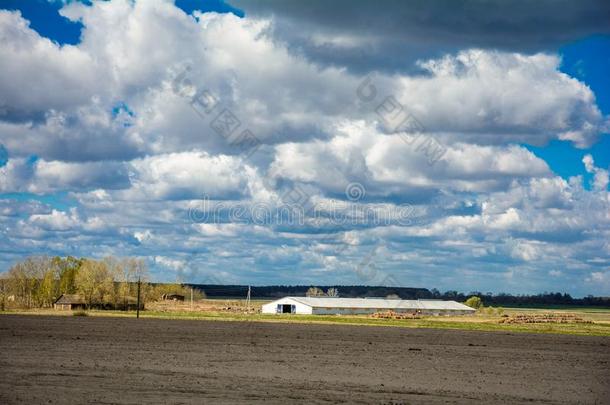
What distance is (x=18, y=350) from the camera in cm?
4162

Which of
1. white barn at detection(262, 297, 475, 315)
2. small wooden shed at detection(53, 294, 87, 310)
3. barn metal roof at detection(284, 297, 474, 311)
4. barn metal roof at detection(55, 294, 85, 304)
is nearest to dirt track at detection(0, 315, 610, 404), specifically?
white barn at detection(262, 297, 475, 315)

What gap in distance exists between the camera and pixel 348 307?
154375mm

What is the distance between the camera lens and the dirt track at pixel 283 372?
85.4ft

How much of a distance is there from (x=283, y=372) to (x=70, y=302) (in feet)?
418

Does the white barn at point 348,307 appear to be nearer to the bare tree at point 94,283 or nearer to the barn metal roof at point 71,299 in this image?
the bare tree at point 94,283

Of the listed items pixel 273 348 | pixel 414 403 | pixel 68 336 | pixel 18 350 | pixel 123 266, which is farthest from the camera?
pixel 123 266

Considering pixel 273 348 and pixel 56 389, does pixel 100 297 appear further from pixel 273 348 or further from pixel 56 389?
pixel 56 389

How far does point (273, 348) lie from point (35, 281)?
131183mm

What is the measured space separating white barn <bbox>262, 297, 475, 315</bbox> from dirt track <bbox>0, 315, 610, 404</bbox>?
95828 millimetres

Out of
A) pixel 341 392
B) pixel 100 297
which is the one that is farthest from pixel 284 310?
pixel 341 392

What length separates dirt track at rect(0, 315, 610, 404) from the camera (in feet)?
85.4

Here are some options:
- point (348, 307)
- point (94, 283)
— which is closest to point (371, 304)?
point (348, 307)

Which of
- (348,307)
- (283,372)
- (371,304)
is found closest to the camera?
(283,372)

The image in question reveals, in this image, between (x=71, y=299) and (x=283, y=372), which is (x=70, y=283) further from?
(x=283, y=372)
